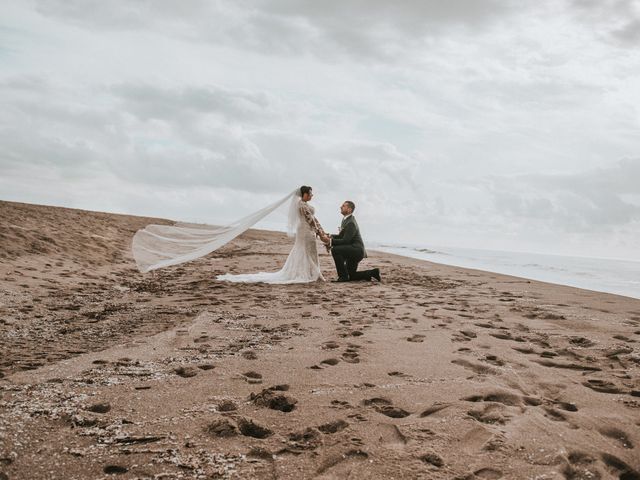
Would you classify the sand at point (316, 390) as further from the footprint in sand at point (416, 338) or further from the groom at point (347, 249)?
the groom at point (347, 249)

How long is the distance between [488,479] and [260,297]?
6.41 metres

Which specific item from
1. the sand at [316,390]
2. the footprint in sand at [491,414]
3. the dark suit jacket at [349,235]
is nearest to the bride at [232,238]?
the dark suit jacket at [349,235]

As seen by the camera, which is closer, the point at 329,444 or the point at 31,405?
the point at 329,444

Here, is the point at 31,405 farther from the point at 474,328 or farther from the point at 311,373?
the point at 474,328

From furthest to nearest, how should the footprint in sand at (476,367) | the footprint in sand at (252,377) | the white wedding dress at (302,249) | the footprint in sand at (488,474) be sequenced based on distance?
the white wedding dress at (302,249) < the footprint in sand at (476,367) < the footprint in sand at (252,377) < the footprint in sand at (488,474)

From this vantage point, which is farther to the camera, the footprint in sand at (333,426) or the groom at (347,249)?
the groom at (347,249)

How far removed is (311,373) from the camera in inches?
162

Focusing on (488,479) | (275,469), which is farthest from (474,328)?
(275,469)

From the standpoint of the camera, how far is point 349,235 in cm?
1170

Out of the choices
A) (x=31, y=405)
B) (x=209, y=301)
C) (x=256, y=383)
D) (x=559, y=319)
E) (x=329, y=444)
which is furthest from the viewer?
(x=209, y=301)

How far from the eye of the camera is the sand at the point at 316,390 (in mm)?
2691

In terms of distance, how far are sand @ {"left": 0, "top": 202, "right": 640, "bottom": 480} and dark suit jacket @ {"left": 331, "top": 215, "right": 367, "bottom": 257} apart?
388 centimetres

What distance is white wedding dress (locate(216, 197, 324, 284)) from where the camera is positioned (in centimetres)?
1162

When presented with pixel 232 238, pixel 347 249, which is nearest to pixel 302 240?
pixel 347 249
